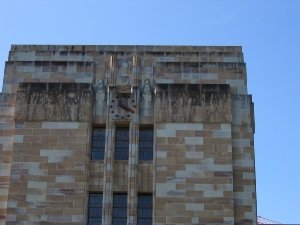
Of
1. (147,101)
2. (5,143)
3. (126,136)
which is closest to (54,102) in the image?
(5,143)

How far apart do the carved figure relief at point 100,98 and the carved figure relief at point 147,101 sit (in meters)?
1.69

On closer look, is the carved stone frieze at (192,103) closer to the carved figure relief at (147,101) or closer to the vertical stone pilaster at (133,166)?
the carved figure relief at (147,101)

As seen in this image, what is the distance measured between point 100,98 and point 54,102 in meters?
1.99

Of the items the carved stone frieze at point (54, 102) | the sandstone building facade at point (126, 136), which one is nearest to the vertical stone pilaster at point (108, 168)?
the sandstone building facade at point (126, 136)

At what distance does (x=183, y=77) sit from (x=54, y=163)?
268 inches

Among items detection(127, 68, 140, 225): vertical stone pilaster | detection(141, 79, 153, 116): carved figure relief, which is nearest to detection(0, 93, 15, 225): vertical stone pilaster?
detection(127, 68, 140, 225): vertical stone pilaster

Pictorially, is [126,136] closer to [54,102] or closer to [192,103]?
[192,103]

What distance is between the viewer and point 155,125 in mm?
30266

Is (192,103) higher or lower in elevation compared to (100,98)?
lower

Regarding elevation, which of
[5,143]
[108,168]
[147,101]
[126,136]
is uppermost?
[147,101]

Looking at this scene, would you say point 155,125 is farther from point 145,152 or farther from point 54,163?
point 54,163

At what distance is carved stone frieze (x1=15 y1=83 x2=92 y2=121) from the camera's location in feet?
99.7

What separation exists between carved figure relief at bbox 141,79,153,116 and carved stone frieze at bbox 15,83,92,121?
7.52ft

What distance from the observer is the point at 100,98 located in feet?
102
